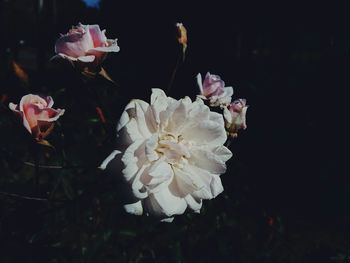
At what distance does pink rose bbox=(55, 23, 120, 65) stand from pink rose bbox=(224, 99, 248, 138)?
266mm

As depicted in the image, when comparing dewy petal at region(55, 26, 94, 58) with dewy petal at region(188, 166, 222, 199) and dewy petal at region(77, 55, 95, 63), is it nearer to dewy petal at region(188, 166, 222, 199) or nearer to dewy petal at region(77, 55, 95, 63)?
dewy petal at region(77, 55, 95, 63)

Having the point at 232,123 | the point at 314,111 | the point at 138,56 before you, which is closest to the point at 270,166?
the point at 314,111

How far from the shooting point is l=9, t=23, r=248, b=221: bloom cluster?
29.1 inches

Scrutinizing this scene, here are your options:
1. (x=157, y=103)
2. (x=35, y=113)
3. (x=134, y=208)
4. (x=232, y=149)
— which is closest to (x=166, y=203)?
(x=134, y=208)

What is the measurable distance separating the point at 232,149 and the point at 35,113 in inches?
41.5

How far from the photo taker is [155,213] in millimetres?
757

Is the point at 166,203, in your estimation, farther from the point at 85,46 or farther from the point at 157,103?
the point at 85,46

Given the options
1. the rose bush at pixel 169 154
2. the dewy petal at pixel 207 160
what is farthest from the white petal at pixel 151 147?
the dewy petal at pixel 207 160

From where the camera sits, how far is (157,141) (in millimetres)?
770

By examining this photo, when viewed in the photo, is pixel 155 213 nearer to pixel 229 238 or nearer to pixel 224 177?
pixel 229 238

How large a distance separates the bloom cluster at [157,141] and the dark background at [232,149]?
2.5 inches

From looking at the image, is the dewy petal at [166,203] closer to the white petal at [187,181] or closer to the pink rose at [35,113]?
the white petal at [187,181]

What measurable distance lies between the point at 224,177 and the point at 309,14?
12.5 feet

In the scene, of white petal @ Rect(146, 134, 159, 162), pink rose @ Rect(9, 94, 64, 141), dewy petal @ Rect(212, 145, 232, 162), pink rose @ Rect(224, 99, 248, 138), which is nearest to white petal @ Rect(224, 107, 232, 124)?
pink rose @ Rect(224, 99, 248, 138)
